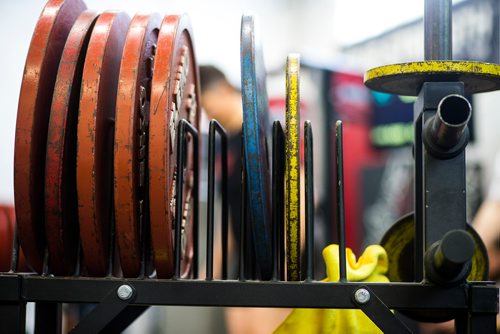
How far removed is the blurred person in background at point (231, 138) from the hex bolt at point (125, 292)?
1417 millimetres

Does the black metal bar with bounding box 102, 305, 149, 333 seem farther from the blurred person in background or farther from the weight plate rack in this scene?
the blurred person in background

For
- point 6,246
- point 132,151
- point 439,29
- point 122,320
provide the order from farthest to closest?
point 6,246
point 122,320
point 439,29
point 132,151

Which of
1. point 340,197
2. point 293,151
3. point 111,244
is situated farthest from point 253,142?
point 111,244

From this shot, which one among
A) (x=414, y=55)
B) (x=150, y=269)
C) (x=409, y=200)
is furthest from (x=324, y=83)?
(x=150, y=269)

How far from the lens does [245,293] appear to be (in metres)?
1.13

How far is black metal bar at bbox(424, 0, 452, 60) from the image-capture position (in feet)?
3.90

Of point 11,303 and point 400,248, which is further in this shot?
point 400,248

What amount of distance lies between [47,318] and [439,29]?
A: 976 millimetres

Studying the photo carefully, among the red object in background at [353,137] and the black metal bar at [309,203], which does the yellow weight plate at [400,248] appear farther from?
the red object in background at [353,137]

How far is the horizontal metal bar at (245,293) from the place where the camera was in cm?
112

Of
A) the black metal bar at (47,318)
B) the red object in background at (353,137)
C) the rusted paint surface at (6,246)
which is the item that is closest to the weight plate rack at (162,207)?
the black metal bar at (47,318)

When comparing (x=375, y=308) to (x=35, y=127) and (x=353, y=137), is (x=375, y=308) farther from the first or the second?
(x=353, y=137)

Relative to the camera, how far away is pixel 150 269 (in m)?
1.30

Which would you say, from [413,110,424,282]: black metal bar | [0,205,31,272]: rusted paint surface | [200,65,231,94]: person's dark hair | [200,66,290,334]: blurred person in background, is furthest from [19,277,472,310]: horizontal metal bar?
[200,65,231,94]: person's dark hair
